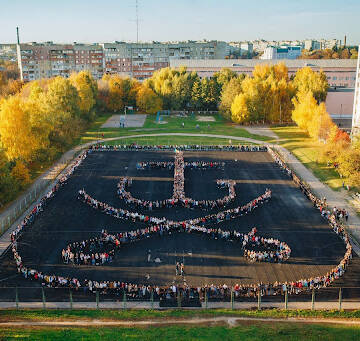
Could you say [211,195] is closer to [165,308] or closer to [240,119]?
[165,308]

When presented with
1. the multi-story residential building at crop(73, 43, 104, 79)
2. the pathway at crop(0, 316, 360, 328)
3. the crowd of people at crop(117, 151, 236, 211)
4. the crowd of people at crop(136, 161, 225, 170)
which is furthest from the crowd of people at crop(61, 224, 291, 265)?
the multi-story residential building at crop(73, 43, 104, 79)

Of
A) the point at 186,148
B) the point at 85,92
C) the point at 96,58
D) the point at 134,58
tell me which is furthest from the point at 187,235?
the point at 96,58

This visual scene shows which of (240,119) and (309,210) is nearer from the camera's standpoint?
(309,210)

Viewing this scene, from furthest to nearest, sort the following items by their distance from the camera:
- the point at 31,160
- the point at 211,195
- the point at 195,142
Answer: the point at 195,142 < the point at 31,160 < the point at 211,195

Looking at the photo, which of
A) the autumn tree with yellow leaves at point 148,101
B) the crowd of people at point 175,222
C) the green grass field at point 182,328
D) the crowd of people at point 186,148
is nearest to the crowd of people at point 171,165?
the crowd of people at point 186,148

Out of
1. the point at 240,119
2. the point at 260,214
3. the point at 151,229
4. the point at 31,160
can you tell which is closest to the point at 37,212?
the point at 151,229

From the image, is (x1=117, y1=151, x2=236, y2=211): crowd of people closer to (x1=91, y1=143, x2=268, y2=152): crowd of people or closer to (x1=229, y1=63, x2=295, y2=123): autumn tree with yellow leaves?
(x1=91, y1=143, x2=268, y2=152): crowd of people
